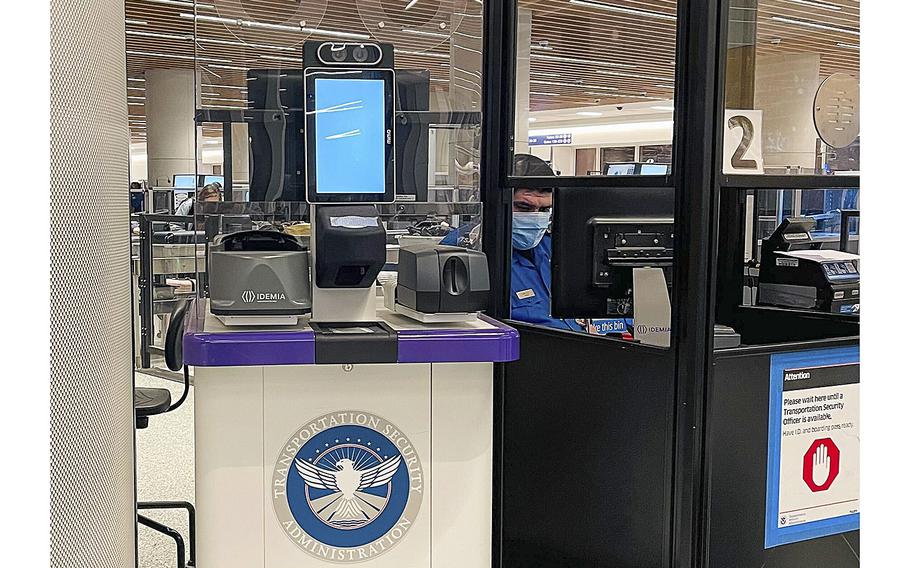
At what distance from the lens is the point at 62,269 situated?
1.00 metres

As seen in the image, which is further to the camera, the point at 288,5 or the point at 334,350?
the point at 288,5

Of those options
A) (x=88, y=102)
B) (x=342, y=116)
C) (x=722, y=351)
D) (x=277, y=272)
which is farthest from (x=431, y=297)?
(x=88, y=102)

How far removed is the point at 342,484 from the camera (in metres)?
2.38

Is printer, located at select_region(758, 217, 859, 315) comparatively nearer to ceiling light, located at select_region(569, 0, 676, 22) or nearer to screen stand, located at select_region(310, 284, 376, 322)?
ceiling light, located at select_region(569, 0, 676, 22)

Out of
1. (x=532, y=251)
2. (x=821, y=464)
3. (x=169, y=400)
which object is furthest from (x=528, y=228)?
(x=169, y=400)

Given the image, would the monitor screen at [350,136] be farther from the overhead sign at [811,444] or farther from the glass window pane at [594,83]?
the overhead sign at [811,444]

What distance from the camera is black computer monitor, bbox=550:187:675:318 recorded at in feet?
10.0

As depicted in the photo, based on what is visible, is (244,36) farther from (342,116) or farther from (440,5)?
(440,5)

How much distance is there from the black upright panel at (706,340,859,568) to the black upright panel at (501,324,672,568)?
131mm

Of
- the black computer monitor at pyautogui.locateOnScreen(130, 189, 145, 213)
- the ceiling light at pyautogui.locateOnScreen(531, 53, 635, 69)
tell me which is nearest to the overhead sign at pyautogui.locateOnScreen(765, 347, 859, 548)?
the ceiling light at pyautogui.locateOnScreen(531, 53, 635, 69)

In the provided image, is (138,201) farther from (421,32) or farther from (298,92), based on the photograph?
(298,92)

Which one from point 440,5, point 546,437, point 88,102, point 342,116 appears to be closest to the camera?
point 88,102

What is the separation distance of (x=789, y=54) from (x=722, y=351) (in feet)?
3.14

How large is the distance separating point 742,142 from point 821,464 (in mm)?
1019
